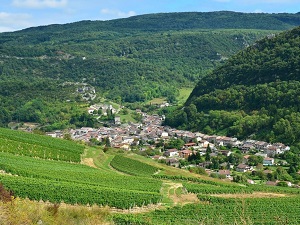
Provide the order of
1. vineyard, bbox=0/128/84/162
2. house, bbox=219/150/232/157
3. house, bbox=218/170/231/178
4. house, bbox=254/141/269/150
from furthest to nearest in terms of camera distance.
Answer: house, bbox=254/141/269/150 < house, bbox=219/150/232/157 < house, bbox=218/170/231/178 < vineyard, bbox=0/128/84/162

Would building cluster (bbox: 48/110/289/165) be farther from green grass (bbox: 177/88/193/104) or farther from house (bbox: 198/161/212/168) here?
green grass (bbox: 177/88/193/104)

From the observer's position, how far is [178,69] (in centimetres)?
16638

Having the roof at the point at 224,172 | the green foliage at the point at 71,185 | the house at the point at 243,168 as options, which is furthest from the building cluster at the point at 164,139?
the green foliage at the point at 71,185

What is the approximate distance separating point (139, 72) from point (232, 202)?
395 ft

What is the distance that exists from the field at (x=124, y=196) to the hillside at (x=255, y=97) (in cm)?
2822

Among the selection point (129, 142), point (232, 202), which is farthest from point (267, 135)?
point (232, 202)

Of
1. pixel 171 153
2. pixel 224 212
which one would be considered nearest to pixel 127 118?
pixel 171 153

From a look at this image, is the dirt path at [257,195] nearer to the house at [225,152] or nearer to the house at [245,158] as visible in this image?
the house at [245,158]

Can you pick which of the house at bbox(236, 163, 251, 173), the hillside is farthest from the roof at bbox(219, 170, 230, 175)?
the hillside

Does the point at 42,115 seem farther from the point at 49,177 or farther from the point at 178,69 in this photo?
the point at 178,69

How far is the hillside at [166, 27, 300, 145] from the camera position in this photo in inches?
2677

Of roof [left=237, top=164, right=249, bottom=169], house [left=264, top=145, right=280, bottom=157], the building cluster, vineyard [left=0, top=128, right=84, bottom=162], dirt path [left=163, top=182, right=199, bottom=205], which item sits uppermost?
vineyard [left=0, top=128, right=84, bottom=162]

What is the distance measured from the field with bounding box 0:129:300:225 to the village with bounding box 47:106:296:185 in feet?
32.9

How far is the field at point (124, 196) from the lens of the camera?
984 inches
